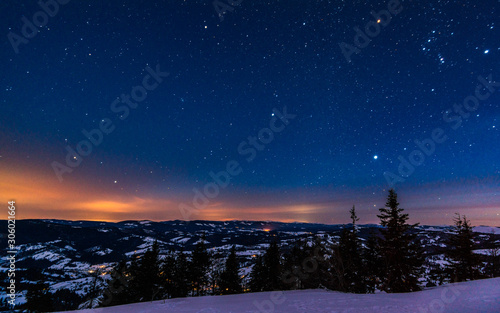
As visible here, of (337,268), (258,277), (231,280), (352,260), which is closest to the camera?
(337,268)

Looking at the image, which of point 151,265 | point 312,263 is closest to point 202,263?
point 151,265

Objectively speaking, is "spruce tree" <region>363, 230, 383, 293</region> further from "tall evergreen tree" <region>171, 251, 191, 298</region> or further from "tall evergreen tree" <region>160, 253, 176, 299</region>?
"tall evergreen tree" <region>160, 253, 176, 299</region>

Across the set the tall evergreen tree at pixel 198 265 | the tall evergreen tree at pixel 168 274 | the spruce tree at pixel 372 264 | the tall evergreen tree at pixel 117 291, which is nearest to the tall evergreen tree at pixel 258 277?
the tall evergreen tree at pixel 198 265

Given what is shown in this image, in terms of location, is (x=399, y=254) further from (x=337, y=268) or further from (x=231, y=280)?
(x=231, y=280)

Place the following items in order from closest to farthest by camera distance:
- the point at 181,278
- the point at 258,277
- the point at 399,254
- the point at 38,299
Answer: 1. the point at 399,254
2. the point at 38,299
3. the point at 181,278
4. the point at 258,277

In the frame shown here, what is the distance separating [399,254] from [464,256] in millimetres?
10922

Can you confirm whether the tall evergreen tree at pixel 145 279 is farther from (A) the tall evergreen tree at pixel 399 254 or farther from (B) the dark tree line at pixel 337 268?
(A) the tall evergreen tree at pixel 399 254

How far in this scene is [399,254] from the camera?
20016mm

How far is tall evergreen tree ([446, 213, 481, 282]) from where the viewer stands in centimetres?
2348

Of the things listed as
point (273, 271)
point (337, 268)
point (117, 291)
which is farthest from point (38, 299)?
point (337, 268)

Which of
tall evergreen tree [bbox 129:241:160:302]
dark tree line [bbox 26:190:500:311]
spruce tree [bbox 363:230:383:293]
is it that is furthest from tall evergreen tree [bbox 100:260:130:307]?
spruce tree [bbox 363:230:383:293]

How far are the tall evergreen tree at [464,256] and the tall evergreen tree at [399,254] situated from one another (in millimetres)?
7919

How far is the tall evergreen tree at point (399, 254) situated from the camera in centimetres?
1958

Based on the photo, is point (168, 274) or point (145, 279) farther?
point (168, 274)
